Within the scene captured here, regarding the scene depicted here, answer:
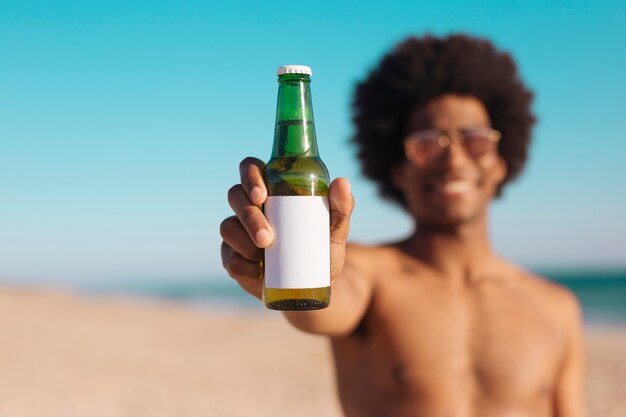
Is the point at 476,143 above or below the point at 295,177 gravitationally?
above

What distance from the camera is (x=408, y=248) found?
383 centimetres

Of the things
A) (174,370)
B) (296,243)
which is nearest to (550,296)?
(296,243)

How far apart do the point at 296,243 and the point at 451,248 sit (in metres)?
2.15

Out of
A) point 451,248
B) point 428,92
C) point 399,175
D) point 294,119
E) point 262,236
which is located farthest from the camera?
point 399,175

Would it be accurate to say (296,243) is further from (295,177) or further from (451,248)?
(451,248)

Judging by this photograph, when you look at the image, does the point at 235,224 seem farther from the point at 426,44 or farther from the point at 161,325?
the point at 161,325

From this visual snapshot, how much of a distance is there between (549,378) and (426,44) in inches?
88.3

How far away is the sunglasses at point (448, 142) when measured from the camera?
3617mm

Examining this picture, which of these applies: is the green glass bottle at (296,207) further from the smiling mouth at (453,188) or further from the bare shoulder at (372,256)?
the smiling mouth at (453,188)

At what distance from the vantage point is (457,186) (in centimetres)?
357

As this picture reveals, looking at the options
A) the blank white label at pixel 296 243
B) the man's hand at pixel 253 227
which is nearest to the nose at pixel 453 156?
the man's hand at pixel 253 227

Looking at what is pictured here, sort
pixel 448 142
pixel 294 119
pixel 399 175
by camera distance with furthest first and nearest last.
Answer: pixel 399 175
pixel 448 142
pixel 294 119

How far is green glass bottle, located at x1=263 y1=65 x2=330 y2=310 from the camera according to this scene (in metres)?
1.78

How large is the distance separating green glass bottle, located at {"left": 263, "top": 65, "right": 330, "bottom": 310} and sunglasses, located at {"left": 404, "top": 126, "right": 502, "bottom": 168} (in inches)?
72.3
